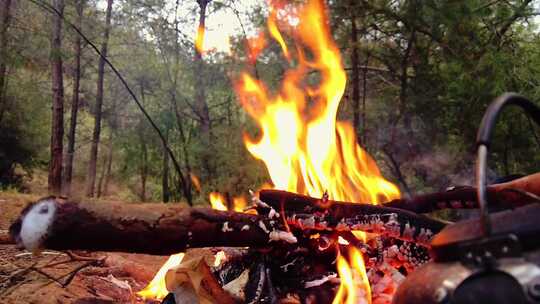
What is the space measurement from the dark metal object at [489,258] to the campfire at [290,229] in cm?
90

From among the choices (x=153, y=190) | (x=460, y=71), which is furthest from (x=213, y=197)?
(x=153, y=190)

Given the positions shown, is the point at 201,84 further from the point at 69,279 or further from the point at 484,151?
the point at 484,151

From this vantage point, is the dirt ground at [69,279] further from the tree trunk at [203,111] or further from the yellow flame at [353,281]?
the tree trunk at [203,111]

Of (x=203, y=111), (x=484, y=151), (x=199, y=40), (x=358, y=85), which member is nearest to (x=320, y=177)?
(x=484, y=151)

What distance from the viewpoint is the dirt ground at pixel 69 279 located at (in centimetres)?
347

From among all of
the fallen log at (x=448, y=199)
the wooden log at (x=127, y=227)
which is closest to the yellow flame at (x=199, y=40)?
the fallen log at (x=448, y=199)

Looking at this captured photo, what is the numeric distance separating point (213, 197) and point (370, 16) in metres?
7.43

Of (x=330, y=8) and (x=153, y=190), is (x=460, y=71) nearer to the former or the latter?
(x=330, y=8)

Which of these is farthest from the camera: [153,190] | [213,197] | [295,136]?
[153,190]

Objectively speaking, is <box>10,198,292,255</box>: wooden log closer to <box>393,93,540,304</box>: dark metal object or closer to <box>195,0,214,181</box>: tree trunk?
<box>393,93,540,304</box>: dark metal object

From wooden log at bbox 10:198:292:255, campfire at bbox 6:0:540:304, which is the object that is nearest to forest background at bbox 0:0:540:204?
campfire at bbox 6:0:540:304

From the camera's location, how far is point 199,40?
16.6 m

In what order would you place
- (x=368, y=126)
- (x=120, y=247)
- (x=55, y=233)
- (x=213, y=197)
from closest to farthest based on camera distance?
(x=55, y=233), (x=120, y=247), (x=213, y=197), (x=368, y=126)

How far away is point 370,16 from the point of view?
973 centimetres
